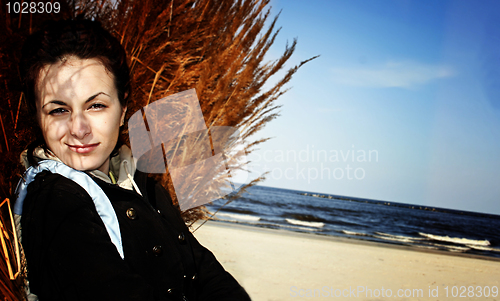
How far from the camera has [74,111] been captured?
98 centimetres

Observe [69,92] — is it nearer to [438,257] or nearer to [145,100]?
[145,100]

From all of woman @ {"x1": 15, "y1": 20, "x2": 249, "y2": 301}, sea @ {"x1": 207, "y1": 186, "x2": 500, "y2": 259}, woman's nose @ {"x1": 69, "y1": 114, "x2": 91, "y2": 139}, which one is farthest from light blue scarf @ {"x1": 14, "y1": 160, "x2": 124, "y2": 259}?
sea @ {"x1": 207, "y1": 186, "x2": 500, "y2": 259}

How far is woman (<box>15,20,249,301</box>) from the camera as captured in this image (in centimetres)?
75

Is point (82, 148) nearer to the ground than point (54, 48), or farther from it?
nearer to the ground

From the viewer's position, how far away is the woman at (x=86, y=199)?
0.75 metres

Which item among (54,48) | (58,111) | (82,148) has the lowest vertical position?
(82,148)

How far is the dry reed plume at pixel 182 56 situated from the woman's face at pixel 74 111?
20cm

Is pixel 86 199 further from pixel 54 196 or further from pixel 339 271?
pixel 339 271

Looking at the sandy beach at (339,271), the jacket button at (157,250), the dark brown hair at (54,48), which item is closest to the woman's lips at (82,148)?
the dark brown hair at (54,48)

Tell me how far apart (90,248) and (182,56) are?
1.32 m

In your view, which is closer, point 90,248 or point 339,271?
point 90,248

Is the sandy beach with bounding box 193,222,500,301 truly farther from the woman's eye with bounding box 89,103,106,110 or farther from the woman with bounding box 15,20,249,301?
the woman's eye with bounding box 89,103,106,110

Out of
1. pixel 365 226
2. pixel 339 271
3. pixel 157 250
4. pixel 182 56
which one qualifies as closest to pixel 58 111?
pixel 157 250

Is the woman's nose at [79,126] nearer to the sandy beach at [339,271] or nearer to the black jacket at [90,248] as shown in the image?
the black jacket at [90,248]
